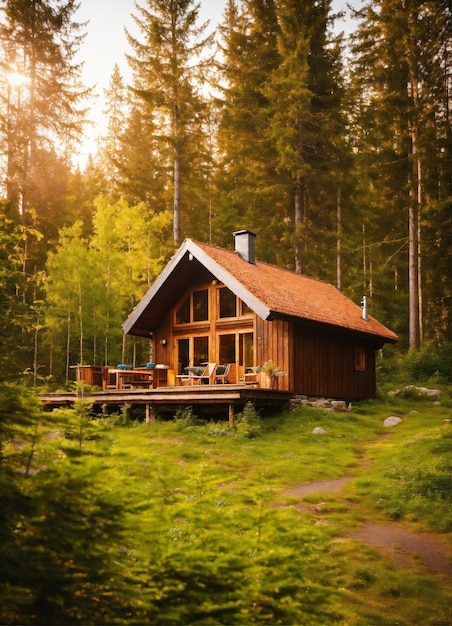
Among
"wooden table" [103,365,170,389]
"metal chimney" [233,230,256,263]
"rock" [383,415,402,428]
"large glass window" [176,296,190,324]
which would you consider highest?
"metal chimney" [233,230,256,263]

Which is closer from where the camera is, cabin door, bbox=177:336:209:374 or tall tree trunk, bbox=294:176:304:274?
cabin door, bbox=177:336:209:374

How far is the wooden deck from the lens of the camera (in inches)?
594

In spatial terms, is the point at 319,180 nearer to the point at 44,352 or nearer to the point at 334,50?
the point at 334,50

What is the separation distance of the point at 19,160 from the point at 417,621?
28.6 m

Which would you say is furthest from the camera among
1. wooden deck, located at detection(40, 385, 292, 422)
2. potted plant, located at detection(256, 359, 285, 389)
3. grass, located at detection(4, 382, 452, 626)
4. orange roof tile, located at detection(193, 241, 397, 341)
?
orange roof tile, located at detection(193, 241, 397, 341)

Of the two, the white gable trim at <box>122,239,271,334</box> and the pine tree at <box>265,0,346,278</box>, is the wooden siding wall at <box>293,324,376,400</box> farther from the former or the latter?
the pine tree at <box>265,0,346,278</box>

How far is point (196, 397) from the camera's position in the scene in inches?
612

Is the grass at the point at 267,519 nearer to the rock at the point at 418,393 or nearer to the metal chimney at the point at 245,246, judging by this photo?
the rock at the point at 418,393

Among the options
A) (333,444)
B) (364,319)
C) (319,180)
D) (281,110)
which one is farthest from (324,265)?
(333,444)

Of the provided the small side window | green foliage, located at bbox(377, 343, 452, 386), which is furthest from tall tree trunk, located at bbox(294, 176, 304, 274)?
the small side window

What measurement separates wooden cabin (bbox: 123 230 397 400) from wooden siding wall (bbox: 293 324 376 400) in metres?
0.03

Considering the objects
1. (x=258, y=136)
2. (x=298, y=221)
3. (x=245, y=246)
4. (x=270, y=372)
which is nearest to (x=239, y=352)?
(x=270, y=372)

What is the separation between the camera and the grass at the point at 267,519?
3125 mm

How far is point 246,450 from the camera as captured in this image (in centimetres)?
1219
